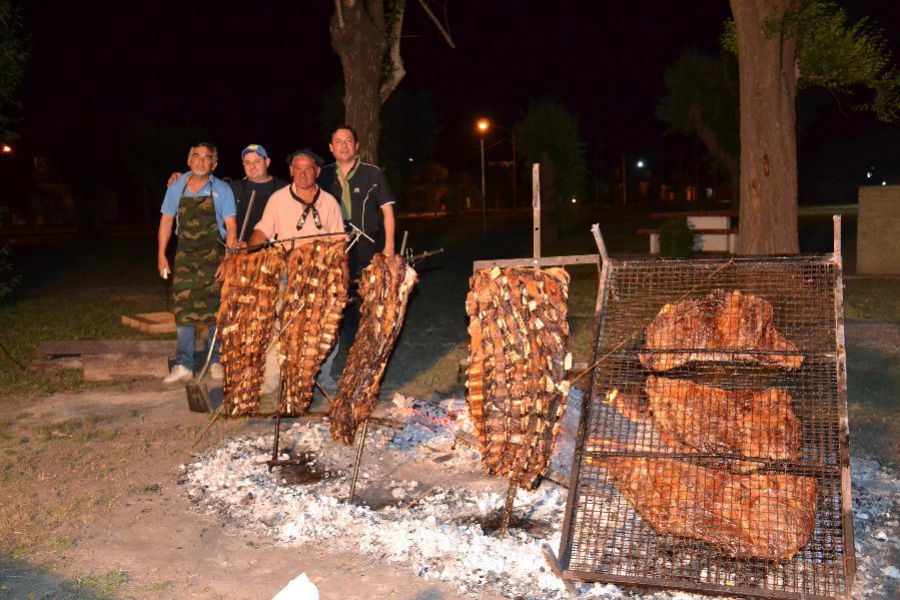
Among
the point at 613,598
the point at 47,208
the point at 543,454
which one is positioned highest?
the point at 47,208

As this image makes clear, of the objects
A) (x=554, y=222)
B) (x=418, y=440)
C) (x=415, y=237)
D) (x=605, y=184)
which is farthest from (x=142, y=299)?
(x=605, y=184)

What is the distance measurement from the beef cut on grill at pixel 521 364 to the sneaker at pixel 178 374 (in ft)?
16.7

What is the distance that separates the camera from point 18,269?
26.6 m

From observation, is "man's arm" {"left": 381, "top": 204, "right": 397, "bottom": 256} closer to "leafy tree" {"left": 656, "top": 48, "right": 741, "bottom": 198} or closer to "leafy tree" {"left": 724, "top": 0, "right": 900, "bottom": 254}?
"leafy tree" {"left": 724, "top": 0, "right": 900, "bottom": 254}

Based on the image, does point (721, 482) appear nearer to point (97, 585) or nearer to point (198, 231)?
point (97, 585)

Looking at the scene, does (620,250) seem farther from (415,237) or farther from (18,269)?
(18,269)

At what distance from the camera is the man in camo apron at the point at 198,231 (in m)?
8.47

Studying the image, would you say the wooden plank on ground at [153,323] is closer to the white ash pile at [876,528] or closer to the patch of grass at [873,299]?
the white ash pile at [876,528]

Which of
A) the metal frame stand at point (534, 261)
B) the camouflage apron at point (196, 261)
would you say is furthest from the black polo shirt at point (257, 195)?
the metal frame stand at point (534, 261)

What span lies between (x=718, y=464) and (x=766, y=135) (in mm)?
7128

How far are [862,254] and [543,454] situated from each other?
17.2 meters

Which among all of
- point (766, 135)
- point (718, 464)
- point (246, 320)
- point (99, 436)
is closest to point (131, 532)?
point (246, 320)

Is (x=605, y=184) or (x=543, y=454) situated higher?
(x=605, y=184)

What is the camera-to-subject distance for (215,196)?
8.47 m
